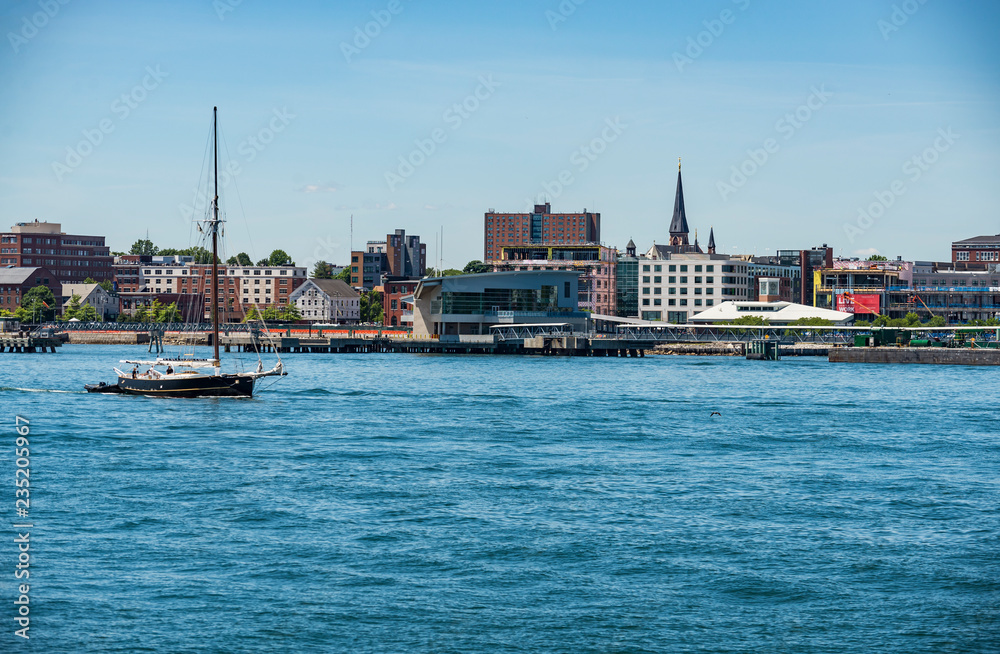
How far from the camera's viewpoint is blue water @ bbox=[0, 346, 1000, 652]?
21750 millimetres

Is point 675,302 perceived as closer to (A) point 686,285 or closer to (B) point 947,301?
(A) point 686,285

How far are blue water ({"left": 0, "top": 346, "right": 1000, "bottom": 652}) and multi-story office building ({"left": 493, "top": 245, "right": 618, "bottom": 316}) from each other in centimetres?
13114

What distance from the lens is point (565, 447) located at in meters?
45.5

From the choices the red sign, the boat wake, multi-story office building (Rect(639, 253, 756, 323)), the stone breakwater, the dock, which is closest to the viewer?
the boat wake

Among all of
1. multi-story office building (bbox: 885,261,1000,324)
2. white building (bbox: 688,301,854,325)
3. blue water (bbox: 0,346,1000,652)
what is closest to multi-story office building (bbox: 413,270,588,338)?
white building (bbox: 688,301,854,325)

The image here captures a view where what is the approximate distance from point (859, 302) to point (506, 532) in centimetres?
15357

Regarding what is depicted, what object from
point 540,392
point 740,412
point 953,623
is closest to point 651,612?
point 953,623

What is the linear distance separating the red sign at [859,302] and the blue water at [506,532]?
386ft

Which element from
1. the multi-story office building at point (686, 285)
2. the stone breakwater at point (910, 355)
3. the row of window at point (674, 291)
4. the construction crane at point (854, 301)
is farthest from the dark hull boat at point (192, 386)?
the construction crane at point (854, 301)

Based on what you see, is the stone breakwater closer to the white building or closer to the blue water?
the white building

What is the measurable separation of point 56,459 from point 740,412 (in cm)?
3389

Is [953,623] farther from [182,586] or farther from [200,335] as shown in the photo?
[200,335]

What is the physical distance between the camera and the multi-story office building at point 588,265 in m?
188

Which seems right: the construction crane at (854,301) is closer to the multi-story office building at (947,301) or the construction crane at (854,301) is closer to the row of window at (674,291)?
the multi-story office building at (947,301)
